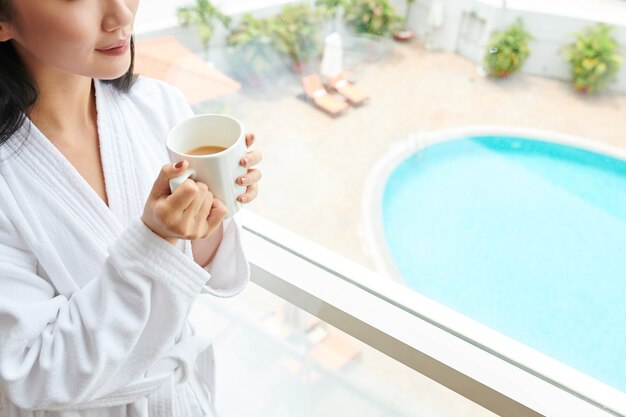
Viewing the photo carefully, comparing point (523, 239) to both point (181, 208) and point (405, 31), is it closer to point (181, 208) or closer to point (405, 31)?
point (405, 31)

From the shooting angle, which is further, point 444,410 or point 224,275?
point 444,410

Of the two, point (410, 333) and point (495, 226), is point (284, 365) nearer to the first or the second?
point (410, 333)

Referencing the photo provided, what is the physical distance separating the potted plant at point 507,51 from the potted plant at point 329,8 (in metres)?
0.96

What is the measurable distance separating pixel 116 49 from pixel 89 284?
0.99 feet

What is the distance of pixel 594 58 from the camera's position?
2.02 meters

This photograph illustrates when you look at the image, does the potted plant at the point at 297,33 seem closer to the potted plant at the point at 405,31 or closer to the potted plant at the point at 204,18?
the potted plant at the point at 204,18

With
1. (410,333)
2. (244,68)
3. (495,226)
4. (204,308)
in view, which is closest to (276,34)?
(244,68)

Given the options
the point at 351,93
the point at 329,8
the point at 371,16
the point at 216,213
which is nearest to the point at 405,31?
the point at 371,16

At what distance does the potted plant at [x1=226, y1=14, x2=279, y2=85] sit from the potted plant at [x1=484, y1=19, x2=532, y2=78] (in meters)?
1.39

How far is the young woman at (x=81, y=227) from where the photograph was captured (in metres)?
0.57

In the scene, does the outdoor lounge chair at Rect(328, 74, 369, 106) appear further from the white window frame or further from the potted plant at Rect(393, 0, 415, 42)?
the white window frame

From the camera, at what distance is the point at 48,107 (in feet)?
2.32

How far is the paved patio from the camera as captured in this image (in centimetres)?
258

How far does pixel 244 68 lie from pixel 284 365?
7.32 ft
